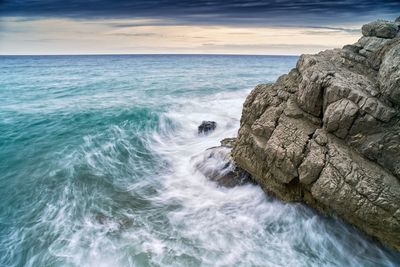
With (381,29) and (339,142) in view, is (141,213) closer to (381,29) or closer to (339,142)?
(339,142)

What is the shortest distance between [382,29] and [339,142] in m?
7.03

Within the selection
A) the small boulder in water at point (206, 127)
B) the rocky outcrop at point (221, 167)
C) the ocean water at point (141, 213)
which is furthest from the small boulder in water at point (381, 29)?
the small boulder in water at point (206, 127)

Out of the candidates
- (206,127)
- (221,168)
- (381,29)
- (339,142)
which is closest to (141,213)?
(221,168)

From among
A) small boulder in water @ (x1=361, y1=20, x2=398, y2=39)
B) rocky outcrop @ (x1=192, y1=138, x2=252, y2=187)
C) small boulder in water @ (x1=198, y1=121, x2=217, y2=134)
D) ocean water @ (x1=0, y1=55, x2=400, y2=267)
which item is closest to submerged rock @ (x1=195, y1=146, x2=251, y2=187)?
rocky outcrop @ (x1=192, y1=138, x2=252, y2=187)

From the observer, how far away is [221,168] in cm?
1351

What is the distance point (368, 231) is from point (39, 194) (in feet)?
40.2

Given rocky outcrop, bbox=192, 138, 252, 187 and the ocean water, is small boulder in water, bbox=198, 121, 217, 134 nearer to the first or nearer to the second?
the ocean water

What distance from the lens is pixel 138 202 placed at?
1212 centimetres

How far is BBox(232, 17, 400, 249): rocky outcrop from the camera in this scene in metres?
8.58

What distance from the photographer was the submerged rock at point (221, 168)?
41.8ft

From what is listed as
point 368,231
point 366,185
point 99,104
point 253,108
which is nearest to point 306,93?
point 253,108

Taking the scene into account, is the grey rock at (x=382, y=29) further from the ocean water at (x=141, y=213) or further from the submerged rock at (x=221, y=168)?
the ocean water at (x=141, y=213)

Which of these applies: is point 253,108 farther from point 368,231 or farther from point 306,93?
point 368,231

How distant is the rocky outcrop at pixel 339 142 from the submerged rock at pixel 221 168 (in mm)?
693
